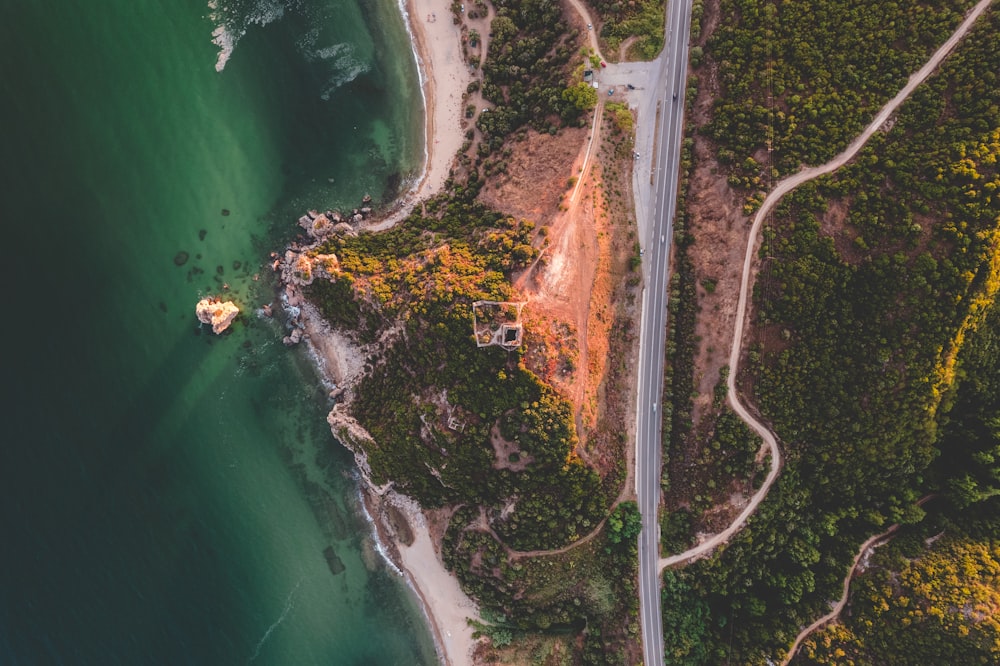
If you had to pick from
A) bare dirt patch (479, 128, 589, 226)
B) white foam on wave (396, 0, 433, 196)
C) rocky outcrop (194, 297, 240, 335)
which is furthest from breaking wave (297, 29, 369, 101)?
rocky outcrop (194, 297, 240, 335)

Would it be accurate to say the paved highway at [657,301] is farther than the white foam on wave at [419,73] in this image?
No

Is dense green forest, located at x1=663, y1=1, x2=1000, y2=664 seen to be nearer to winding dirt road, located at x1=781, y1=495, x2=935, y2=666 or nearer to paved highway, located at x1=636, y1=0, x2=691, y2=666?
winding dirt road, located at x1=781, y1=495, x2=935, y2=666

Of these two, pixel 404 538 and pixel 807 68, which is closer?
pixel 807 68

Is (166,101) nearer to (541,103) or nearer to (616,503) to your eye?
(541,103)

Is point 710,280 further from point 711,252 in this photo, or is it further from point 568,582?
point 568,582

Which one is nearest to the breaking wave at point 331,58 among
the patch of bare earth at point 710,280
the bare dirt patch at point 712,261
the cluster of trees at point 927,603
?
the patch of bare earth at point 710,280

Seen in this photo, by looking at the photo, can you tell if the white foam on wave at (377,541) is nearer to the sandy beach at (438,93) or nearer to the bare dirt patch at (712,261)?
the sandy beach at (438,93)

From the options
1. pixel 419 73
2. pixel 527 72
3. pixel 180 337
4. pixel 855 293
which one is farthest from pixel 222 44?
pixel 855 293
